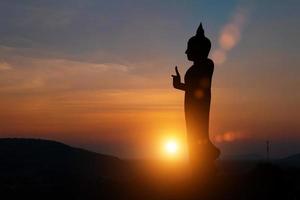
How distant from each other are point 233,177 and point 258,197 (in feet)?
5.30

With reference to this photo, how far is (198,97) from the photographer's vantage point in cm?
1852

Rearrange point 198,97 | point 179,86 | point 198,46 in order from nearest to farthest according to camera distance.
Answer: point 198,46 → point 179,86 → point 198,97

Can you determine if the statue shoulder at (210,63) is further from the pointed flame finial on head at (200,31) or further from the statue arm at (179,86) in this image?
the statue arm at (179,86)

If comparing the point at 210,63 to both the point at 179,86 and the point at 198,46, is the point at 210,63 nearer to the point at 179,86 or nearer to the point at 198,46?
the point at 198,46

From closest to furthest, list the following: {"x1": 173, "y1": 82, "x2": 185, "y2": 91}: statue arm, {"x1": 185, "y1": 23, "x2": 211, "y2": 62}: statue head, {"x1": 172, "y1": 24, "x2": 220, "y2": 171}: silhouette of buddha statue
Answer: {"x1": 172, "y1": 24, "x2": 220, "y2": 171}: silhouette of buddha statue < {"x1": 185, "y1": 23, "x2": 211, "y2": 62}: statue head < {"x1": 173, "y1": 82, "x2": 185, "y2": 91}: statue arm

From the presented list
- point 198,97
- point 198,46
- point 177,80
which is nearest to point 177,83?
point 177,80

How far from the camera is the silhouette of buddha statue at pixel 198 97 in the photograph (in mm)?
18031

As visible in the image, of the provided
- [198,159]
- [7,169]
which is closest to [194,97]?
[198,159]

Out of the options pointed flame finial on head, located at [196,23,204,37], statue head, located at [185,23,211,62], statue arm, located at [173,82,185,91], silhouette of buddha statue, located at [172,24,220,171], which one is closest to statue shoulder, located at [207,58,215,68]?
silhouette of buddha statue, located at [172,24,220,171]

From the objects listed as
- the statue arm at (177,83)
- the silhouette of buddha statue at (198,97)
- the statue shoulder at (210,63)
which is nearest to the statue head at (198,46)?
the silhouette of buddha statue at (198,97)

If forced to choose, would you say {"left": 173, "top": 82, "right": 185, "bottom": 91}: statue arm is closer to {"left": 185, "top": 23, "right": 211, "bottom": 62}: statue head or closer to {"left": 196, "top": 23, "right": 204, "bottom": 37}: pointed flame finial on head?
{"left": 185, "top": 23, "right": 211, "bottom": 62}: statue head

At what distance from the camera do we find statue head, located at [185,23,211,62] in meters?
18.2

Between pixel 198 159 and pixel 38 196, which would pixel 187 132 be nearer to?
pixel 198 159

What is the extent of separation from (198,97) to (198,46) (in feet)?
5.85
